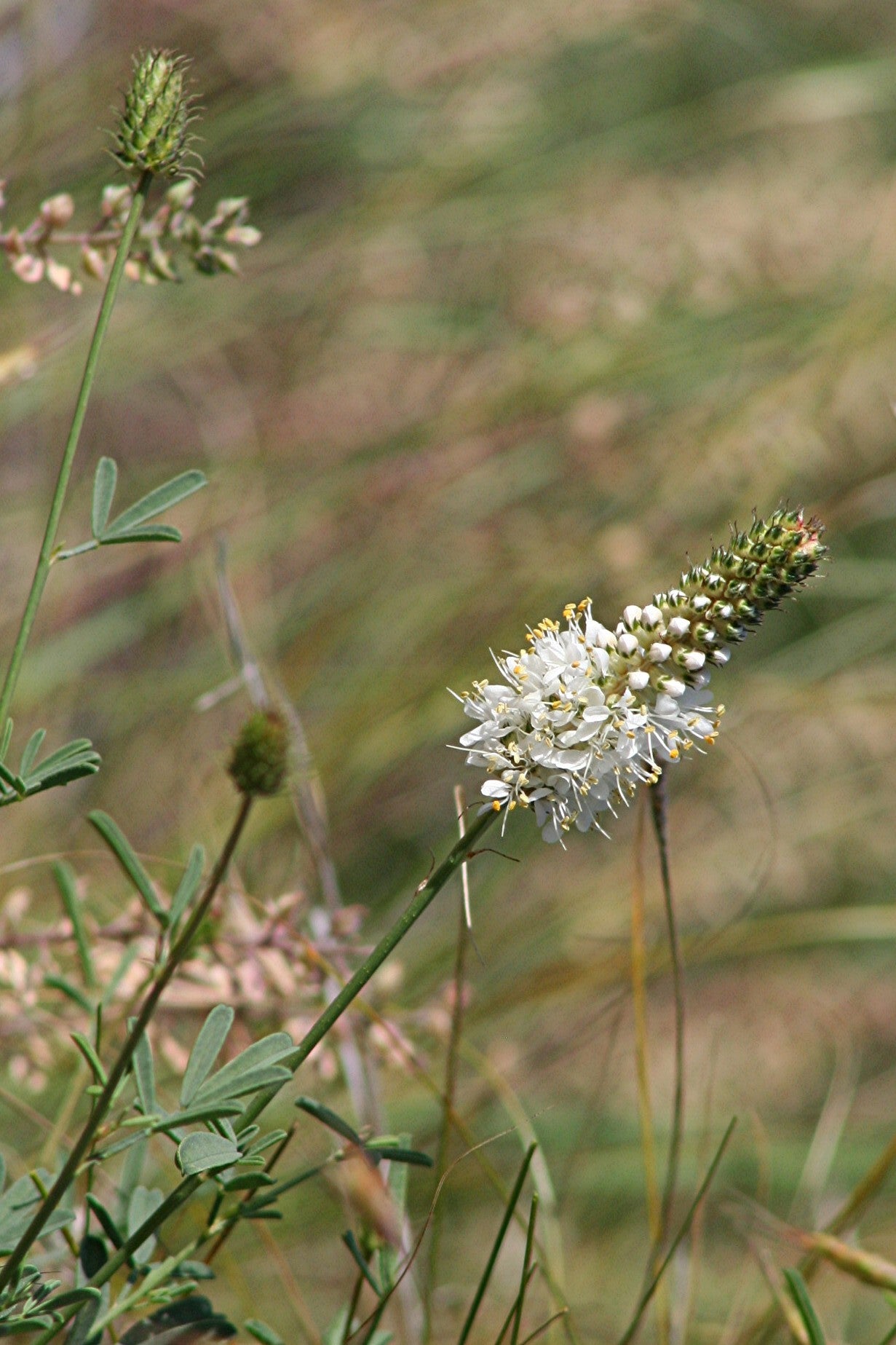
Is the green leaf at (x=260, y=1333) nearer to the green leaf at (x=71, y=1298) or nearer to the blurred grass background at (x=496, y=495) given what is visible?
the green leaf at (x=71, y=1298)

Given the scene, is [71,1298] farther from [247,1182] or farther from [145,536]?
[145,536]

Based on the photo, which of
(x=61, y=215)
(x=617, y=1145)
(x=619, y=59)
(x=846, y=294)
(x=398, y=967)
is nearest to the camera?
(x=61, y=215)

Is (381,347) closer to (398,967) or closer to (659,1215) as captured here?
(398,967)

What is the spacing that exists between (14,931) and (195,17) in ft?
9.51

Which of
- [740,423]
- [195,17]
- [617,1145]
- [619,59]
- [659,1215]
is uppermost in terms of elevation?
[195,17]

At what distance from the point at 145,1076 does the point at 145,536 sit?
52 centimetres

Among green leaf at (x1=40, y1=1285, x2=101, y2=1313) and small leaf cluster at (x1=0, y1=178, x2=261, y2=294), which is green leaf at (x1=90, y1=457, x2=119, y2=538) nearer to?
small leaf cluster at (x1=0, y1=178, x2=261, y2=294)

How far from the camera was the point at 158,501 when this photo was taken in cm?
126

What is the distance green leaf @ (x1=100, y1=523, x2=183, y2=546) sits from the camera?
118 centimetres

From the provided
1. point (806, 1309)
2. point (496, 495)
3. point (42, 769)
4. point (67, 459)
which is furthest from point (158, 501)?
point (496, 495)

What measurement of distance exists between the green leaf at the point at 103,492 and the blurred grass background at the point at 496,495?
1356mm

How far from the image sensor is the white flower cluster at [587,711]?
1049 millimetres

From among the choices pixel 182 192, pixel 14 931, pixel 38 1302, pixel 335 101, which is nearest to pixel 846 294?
pixel 335 101

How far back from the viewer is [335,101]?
353 cm
